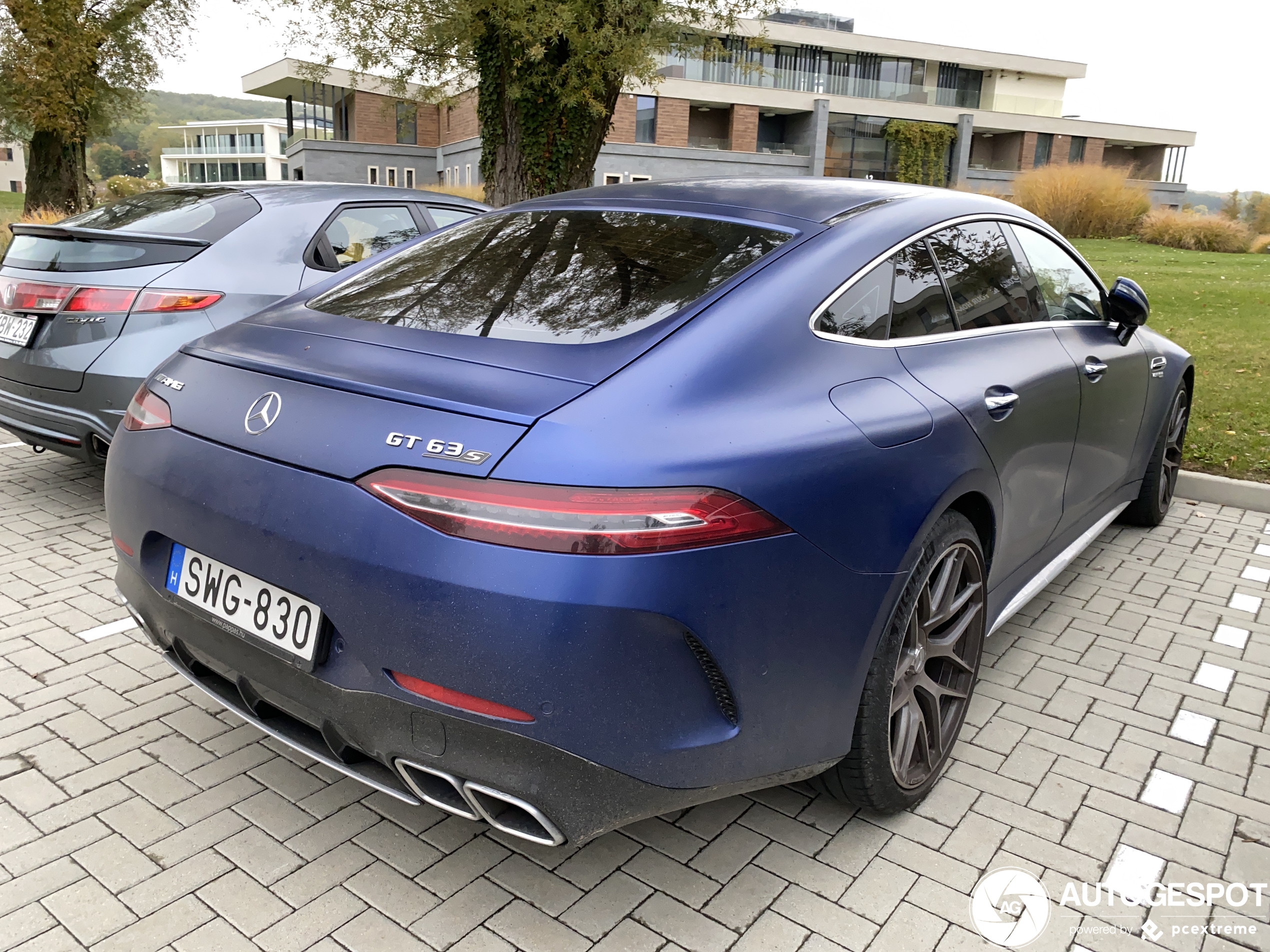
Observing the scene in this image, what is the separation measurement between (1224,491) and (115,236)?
20.5 feet

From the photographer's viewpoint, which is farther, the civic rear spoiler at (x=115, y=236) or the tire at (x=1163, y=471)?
the tire at (x=1163, y=471)

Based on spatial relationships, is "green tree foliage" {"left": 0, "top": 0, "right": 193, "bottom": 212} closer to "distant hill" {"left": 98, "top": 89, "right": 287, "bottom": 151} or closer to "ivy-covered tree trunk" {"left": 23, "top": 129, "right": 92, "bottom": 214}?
"ivy-covered tree trunk" {"left": 23, "top": 129, "right": 92, "bottom": 214}

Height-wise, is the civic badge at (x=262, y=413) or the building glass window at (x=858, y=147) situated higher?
the building glass window at (x=858, y=147)

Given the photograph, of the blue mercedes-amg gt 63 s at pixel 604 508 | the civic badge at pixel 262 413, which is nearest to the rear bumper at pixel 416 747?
the blue mercedes-amg gt 63 s at pixel 604 508

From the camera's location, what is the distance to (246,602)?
2.10 m

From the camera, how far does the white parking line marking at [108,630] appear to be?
138 inches

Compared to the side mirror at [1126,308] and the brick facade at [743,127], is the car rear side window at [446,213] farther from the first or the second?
the brick facade at [743,127]

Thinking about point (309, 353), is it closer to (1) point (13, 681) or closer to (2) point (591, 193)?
(2) point (591, 193)

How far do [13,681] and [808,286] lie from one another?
2819mm

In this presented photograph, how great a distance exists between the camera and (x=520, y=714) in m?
1.80

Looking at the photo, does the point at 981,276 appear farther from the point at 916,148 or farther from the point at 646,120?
the point at 916,148

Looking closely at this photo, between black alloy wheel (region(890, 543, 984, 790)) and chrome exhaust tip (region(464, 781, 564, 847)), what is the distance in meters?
0.93

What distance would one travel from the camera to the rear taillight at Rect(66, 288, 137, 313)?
4.41 m

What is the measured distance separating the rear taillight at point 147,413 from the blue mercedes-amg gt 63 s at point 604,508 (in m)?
0.01
